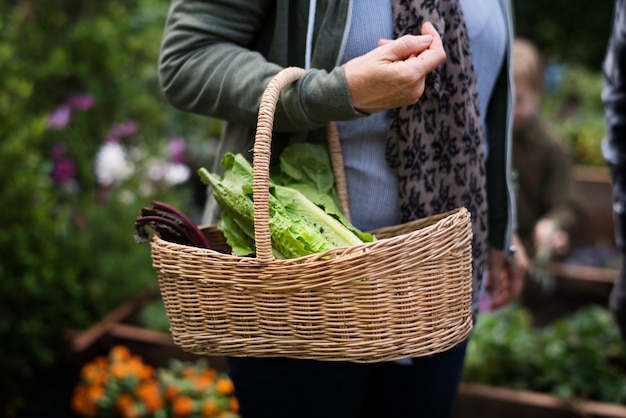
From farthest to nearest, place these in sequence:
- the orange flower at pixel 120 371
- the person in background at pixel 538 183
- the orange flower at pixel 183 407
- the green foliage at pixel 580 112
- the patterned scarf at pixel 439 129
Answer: the green foliage at pixel 580 112 < the person in background at pixel 538 183 < the orange flower at pixel 120 371 < the orange flower at pixel 183 407 < the patterned scarf at pixel 439 129

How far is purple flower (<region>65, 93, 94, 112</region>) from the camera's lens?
324 cm

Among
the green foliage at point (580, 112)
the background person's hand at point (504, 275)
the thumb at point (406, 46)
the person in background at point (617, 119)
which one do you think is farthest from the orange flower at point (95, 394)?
the green foliage at point (580, 112)

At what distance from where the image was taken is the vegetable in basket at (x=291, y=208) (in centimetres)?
119

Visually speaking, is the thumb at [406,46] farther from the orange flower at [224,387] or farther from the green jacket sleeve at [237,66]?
the orange flower at [224,387]

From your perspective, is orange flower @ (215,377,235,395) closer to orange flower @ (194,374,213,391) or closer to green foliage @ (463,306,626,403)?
orange flower @ (194,374,213,391)

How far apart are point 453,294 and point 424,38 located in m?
0.44

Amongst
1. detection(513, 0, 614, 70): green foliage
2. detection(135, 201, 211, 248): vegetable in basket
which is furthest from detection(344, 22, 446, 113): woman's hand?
detection(513, 0, 614, 70): green foliage

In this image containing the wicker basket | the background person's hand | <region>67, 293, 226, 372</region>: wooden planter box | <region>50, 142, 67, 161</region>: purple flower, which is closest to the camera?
the wicker basket

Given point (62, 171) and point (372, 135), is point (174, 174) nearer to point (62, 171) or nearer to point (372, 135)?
point (62, 171)

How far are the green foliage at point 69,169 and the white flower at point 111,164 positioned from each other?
0.13ft

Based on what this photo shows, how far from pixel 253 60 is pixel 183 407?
1.70 meters

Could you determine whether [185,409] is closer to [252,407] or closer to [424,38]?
[252,407]

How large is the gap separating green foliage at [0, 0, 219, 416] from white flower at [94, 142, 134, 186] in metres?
0.04

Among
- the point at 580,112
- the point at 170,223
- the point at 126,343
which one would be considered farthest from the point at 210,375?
the point at 580,112
